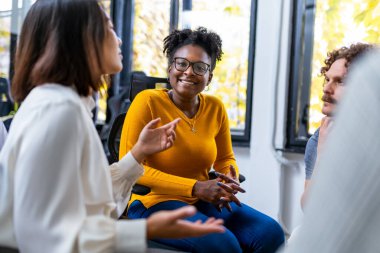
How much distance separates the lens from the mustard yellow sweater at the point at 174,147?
1646mm

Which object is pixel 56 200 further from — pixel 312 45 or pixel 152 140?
pixel 312 45

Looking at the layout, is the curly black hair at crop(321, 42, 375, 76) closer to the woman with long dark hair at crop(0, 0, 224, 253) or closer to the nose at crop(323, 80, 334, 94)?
the nose at crop(323, 80, 334, 94)

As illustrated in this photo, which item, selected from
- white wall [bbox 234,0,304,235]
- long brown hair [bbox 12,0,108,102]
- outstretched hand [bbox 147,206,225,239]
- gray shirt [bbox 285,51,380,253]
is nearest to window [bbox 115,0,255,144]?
white wall [bbox 234,0,304,235]

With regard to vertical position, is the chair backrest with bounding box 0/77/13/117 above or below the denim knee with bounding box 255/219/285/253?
above

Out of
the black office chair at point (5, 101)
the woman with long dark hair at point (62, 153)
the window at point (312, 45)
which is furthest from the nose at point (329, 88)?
the black office chair at point (5, 101)

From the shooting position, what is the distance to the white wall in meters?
2.96

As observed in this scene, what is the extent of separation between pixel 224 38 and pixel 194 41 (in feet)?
4.71

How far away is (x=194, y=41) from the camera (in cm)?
194

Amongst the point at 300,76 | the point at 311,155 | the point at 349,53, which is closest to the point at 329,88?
the point at 349,53

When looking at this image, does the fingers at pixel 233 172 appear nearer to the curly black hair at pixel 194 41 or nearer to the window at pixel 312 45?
the curly black hair at pixel 194 41

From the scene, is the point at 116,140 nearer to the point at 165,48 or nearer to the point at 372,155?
the point at 165,48

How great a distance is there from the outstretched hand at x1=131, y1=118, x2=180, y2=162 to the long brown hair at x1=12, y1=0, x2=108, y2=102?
328 mm

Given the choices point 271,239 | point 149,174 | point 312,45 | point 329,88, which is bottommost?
point 271,239

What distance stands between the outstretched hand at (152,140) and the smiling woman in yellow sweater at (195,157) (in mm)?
326
